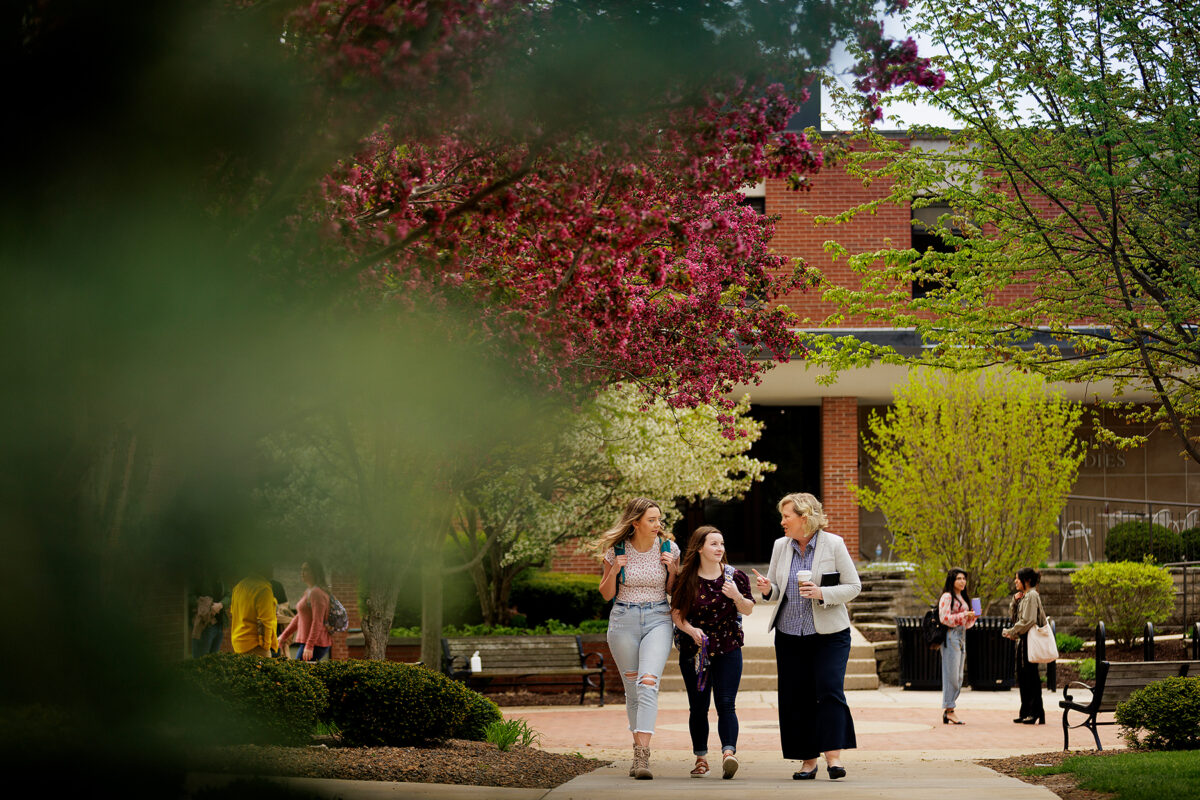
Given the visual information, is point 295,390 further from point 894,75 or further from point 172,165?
point 894,75

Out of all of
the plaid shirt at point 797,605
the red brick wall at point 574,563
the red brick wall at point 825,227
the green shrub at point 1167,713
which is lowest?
the green shrub at point 1167,713

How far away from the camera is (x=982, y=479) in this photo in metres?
20.6

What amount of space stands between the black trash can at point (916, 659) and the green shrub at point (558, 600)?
5.29 m

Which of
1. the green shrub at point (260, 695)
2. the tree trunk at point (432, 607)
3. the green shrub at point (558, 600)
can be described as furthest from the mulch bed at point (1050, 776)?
the green shrub at point (558, 600)

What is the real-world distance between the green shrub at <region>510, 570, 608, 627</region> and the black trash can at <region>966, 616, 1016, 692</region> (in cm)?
610

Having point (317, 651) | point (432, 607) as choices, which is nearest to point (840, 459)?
point (432, 607)

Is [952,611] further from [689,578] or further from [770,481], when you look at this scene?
[770,481]

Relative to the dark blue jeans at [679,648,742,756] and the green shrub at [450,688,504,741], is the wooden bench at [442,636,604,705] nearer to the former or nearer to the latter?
the green shrub at [450,688,504,741]

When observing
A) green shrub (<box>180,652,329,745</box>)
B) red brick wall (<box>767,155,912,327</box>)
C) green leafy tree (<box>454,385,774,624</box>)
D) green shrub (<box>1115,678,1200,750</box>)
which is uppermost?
red brick wall (<box>767,155,912,327</box>)

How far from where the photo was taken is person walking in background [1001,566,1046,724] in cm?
1374

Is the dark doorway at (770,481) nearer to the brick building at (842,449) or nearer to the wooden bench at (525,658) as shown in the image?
the brick building at (842,449)

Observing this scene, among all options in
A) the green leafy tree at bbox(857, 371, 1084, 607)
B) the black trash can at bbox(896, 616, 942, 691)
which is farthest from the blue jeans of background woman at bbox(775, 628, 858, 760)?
the green leafy tree at bbox(857, 371, 1084, 607)

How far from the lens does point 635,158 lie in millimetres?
6047

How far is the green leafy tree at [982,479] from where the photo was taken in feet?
67.5
